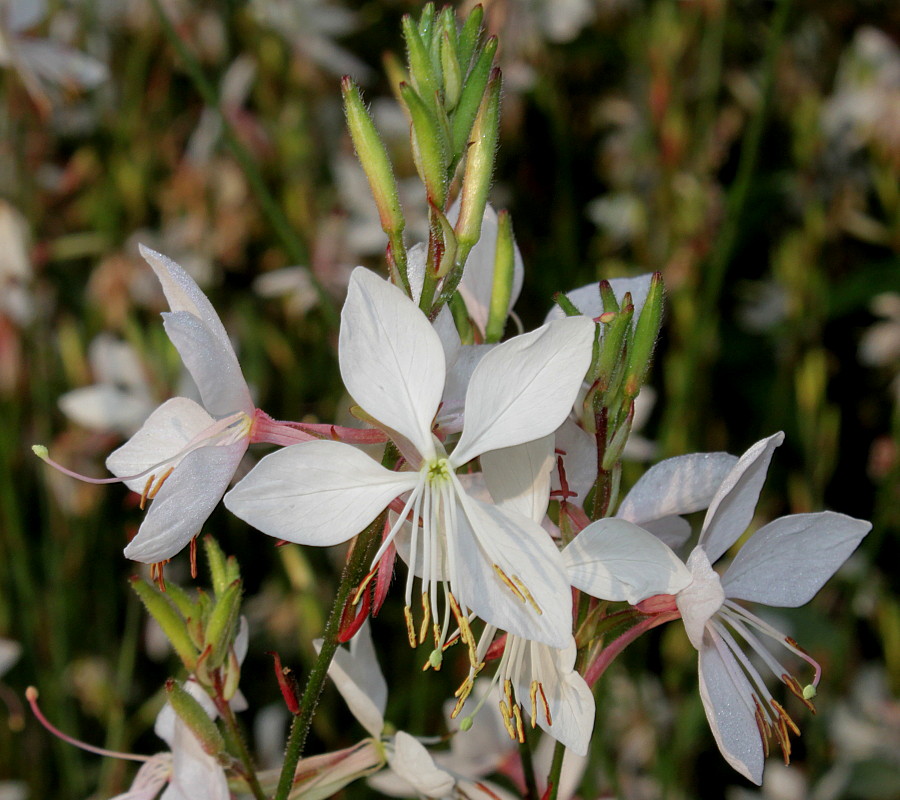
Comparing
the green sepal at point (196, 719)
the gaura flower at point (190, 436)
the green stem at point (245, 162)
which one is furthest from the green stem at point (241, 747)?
the green stem at point (245, 162)

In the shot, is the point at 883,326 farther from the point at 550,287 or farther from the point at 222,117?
the point at 222,117

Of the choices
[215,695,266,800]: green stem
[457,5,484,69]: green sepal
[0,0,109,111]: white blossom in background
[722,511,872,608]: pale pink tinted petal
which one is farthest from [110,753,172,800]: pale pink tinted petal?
[0,0,109,111]: white blossom in background

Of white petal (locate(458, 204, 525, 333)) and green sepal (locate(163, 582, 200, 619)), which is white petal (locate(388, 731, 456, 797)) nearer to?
green sepal (locate(163, 582, 200, 619))

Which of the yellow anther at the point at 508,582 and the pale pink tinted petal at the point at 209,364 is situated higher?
the pale pink tinted petal at the point at 209,364

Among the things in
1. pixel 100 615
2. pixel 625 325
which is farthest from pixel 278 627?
pixel 625 325

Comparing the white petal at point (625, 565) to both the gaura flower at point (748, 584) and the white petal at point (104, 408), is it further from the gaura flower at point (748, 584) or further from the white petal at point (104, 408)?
the white petal at point (104, 408)
